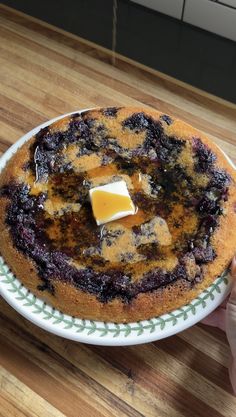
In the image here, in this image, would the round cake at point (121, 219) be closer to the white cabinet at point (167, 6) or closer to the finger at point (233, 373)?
the finger at point (233, 373)

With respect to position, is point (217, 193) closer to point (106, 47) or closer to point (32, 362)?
point (32, 362)

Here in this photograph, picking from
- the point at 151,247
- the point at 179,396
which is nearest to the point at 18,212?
the point at 151,247

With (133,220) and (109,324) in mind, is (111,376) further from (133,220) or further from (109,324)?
(133,220)

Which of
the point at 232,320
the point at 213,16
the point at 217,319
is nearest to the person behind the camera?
the point at 232,320

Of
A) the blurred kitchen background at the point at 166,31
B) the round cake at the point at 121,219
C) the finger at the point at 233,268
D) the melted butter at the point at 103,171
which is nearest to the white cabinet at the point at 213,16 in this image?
the blurred kitchen background at the point at 166,31

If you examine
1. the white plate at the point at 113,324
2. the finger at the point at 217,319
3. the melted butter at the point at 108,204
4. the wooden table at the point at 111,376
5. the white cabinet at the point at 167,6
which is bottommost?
the wooden table at the point at 111,376

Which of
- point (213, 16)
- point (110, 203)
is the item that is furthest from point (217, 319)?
point (213, 16)
